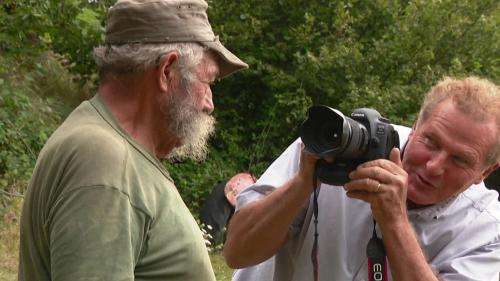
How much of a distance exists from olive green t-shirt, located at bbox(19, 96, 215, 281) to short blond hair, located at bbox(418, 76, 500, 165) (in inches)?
36.5

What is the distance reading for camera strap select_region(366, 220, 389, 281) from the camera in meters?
2.45

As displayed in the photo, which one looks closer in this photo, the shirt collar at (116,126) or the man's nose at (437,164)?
the shirt collar at (116,126)

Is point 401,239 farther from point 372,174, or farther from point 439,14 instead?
point 439,14

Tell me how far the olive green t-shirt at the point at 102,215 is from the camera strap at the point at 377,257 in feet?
1.77

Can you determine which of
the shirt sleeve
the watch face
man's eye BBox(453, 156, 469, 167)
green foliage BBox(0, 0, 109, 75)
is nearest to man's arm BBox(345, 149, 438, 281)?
the shirt sleeve

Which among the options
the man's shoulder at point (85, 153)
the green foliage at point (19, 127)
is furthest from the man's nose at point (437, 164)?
the green foliage at point (19, 127)

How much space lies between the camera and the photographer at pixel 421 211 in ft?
8.23

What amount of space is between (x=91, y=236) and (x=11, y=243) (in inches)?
211

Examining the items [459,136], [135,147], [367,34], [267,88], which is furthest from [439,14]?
[135,147]

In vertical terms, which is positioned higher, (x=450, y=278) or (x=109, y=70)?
(x=109, y=70)

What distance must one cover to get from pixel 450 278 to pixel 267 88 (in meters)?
7.99

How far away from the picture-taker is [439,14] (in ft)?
30.7

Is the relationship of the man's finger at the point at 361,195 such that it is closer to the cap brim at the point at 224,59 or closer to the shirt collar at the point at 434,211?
the shirt collar at the point at 434,211

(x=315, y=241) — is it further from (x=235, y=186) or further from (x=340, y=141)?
(x=235, y=186)
